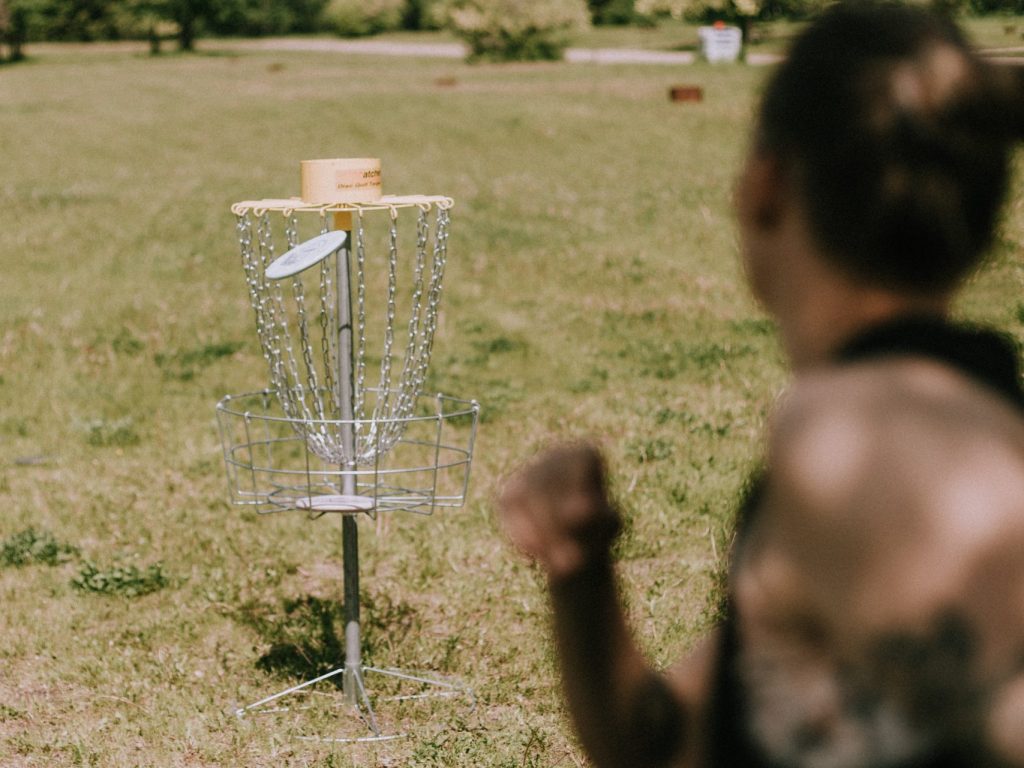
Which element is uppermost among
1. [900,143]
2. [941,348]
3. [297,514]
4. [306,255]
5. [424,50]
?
[900,143]

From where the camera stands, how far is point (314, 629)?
5422mm

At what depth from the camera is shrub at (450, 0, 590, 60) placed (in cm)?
4753

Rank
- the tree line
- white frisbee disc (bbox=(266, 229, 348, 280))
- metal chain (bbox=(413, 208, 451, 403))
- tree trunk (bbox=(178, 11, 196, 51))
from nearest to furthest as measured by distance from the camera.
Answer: white frisbee disc (bbox=(266, 229, 348, 280)), metal chain (bbox=(413, 208, 451, 403)), the tree line, tree trunk (bbox=(178, 11, 196, 51))

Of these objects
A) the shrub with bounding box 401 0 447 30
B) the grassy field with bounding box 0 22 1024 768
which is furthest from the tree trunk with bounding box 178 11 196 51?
the grassy field with bounding box 0 22 1024 768

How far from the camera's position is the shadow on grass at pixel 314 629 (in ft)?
16.8

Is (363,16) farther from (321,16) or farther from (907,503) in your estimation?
(907,503)

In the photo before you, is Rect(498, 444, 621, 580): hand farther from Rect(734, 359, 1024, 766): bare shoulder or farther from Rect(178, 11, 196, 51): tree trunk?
Rect(178, 11, 196, 51): tree trunk

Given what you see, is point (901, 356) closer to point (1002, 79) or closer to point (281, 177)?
point (1002, 79)

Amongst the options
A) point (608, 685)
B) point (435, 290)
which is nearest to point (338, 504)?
point (435, 290)

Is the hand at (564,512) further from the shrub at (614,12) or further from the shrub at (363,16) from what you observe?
the shrub at (363,16)

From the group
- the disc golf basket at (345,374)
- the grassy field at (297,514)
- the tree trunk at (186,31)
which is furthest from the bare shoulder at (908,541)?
the tree trunk at (186,31)

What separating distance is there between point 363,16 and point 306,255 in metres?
81.5

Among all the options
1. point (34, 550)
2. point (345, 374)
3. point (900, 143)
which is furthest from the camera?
point (34, 550)

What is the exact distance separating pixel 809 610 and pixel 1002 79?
1.71 feet
